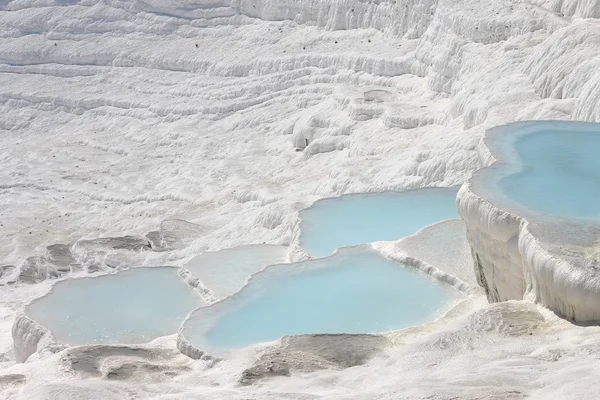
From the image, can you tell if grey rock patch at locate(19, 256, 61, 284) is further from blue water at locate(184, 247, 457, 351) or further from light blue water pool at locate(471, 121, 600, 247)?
light blue water pool at locate(471, 121, 600, 247)

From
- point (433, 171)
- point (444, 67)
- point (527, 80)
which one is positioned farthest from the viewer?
point (444, 67)

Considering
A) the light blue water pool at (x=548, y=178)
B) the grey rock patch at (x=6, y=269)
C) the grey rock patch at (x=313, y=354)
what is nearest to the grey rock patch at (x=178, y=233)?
the grey rock patch at (x=6, y=269)

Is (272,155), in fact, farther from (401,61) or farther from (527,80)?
(527,80)

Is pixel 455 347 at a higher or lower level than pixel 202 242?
higher

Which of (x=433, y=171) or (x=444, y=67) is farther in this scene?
(x=444, y=67)

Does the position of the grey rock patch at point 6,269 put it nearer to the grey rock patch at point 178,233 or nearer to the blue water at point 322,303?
the grey rock patch at point 178,233

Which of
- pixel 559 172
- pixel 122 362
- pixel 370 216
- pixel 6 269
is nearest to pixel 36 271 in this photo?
pixel 6 269

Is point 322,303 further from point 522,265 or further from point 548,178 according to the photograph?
point 548,178

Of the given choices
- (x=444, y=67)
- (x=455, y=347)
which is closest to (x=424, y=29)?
(x=444, y=67)
